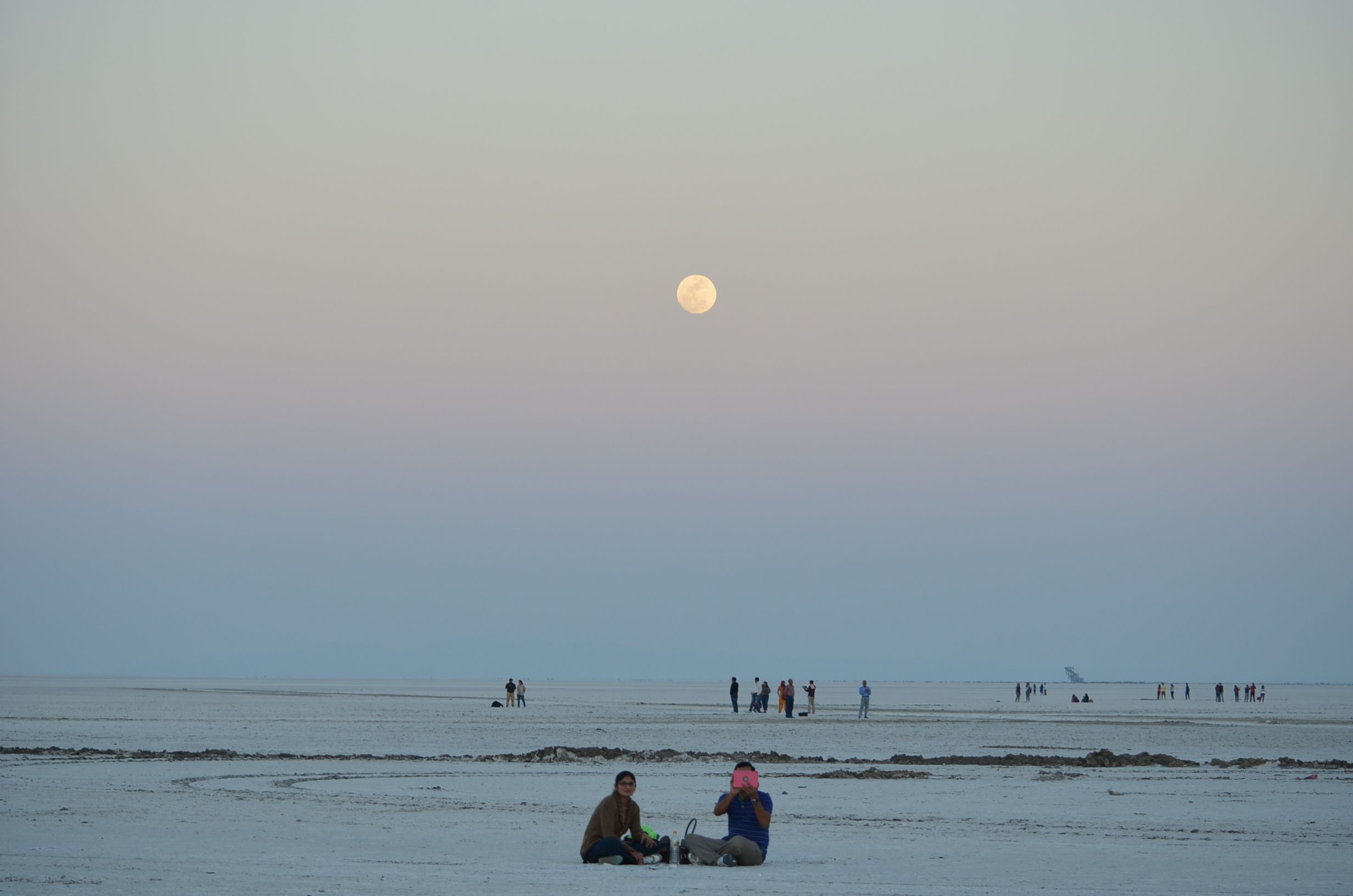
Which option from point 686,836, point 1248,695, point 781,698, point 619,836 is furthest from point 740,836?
point 1248,695

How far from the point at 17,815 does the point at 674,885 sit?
431 inches

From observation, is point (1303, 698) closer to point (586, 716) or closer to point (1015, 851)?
point (586, 716)

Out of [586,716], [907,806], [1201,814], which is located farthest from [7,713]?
[1201,814]

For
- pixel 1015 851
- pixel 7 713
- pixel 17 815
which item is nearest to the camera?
pixel 1015 851

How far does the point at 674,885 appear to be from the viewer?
46.5 ft

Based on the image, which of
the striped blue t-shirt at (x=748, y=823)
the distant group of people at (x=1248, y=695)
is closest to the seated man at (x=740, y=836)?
the striped blue t-shirt at (x=748, y=823)

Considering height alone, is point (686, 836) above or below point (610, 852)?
above

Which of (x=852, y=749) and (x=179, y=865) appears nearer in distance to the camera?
(x=179, y=865)

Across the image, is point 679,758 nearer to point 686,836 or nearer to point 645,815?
point 645,815

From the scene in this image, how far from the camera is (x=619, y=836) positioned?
52.2ft

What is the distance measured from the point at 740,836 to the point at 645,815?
5425mm

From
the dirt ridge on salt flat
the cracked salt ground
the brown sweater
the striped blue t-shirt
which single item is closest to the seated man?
the striped blue t-shirt

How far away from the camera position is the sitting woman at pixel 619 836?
15.7 m

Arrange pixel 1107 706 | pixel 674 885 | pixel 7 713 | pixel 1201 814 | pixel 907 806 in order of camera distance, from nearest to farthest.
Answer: pixel 674 885
pixel 1201 814
pixel 907 806
pixel 7 713
pixel 1107 706
